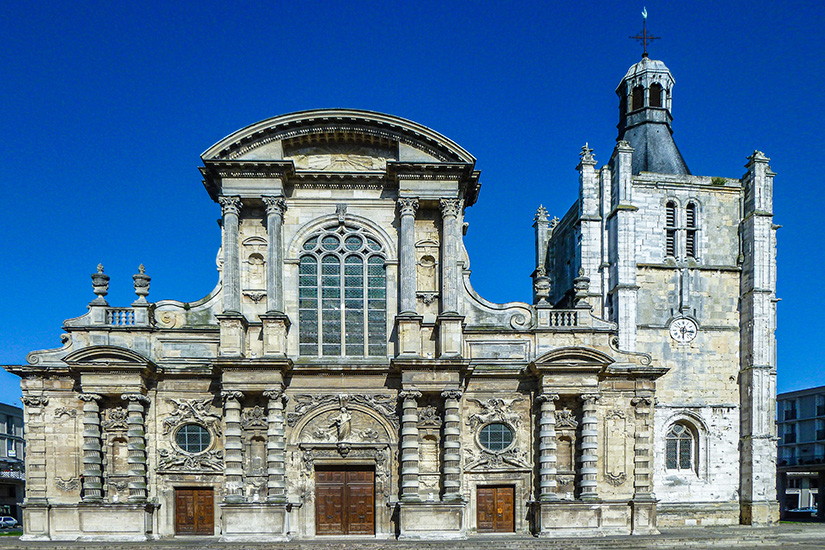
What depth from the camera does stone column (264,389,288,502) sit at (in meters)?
20.3

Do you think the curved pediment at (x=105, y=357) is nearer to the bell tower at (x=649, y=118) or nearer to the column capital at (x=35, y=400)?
the column capital at (x=35, y=400)

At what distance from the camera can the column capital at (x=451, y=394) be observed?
20.7m

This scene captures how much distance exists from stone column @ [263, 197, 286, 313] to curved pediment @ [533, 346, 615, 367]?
8.46 metres

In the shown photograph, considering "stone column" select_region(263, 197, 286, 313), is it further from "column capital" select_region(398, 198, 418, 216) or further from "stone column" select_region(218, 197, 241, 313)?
"column capital" select_region(398, 198, 418, 216)

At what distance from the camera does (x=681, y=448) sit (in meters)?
28.3

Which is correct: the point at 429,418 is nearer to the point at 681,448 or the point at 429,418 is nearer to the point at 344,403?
Result: the point at 344,403

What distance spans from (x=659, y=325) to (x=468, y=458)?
1176cm

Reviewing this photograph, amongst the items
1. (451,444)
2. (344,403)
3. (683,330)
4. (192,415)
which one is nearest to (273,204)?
(344,403)

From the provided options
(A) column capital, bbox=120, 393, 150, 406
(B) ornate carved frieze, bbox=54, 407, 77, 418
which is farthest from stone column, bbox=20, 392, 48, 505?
(A) column capital, bbox=120, 393, 150, 406

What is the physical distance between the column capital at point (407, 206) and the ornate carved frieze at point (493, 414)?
6.37 m

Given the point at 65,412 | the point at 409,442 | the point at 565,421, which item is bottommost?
the point at 409,442

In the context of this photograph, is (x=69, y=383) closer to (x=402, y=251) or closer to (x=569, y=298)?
(x=402, y=251)

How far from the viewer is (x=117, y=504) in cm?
2000

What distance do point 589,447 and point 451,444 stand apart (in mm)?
4384
